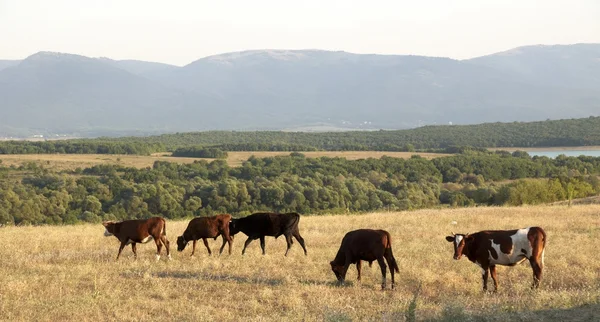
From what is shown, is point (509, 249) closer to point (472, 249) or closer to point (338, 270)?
point (472, 249)

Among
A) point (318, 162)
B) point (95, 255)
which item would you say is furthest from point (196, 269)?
point (318, 162)

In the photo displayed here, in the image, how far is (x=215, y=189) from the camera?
56.5 m

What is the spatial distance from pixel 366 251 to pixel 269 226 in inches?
202

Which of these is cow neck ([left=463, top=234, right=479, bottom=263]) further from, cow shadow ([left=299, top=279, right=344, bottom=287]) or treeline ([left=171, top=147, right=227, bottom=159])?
treeline ([left=171, top=147, right=227, bottom=159])

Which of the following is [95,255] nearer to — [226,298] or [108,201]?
[226,298]

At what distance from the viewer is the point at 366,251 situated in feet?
Result: 51.1

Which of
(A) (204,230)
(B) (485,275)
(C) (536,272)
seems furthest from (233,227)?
(C) (536,272)

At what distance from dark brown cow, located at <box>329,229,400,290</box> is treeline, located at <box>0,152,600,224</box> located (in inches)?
1098

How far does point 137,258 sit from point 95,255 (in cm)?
151

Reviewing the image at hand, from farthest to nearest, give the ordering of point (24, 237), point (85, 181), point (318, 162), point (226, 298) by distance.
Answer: point (318, 162) → point (85, 181) → point (24, 237) → point (226, 298)

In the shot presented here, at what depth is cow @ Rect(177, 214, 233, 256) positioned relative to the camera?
20156 millimetres

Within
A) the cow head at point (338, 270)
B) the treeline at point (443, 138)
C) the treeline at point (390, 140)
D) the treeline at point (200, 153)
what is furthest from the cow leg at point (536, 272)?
the treeline at point (443, 138)

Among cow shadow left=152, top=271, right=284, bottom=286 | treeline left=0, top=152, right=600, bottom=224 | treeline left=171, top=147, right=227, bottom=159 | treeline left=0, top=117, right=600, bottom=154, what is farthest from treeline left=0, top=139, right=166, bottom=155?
cow shadow left=152, top=271, right=284, bottom=286

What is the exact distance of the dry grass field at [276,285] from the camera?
12.8m
